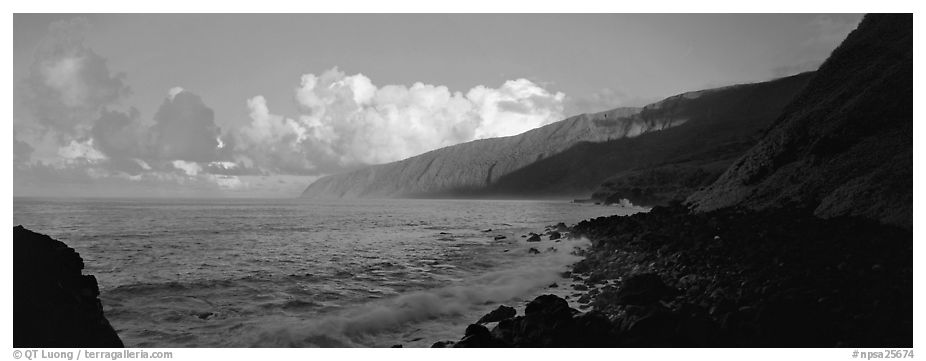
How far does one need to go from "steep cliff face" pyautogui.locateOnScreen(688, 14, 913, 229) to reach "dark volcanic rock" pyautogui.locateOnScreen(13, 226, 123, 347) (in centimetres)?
2231

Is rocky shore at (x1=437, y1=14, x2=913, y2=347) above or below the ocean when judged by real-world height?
above

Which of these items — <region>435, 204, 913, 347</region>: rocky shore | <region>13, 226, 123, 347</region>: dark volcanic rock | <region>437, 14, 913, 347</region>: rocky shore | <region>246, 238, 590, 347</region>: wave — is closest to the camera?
<region>13, 226, 123, 347</region>: dark volcanic rock

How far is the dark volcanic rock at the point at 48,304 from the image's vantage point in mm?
9031

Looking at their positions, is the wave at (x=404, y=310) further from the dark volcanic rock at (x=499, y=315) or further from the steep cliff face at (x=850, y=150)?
the steep cliff face at (x=850, y=150)

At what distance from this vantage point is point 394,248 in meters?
32.9

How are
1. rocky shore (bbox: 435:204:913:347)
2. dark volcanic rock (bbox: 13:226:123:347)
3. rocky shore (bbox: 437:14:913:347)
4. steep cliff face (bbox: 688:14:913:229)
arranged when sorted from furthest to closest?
1. steep cliff face (bbox: 688:14:913:229)
2. rocky shore (bbox: 437:14:913:347)
3. rocky shore (bbox: 435:204:913:347)
4. dark volcanic rock (bbox: 13:226:123:347)

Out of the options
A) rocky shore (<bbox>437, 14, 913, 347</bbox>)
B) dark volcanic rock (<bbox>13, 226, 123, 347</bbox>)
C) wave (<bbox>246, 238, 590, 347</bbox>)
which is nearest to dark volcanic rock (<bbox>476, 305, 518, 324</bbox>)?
rocky shore (<bbox>437, 14, 913, 347</bbox>)

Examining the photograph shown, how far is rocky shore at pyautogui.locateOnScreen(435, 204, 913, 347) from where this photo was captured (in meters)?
9.21

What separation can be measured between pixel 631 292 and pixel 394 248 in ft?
70.6

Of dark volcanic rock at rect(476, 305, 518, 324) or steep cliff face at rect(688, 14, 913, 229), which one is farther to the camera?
steep cliff face at rect(688, 14, 913, 229)

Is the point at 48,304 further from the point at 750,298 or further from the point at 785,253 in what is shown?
the point at 785,253

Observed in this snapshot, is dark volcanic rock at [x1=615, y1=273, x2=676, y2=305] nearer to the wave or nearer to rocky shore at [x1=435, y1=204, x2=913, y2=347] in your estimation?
rocky shore at [x1=435, y1=204, x2=913, y2=347]

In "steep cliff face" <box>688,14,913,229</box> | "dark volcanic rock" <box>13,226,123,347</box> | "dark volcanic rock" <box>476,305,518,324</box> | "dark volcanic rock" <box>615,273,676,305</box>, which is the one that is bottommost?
"dark volcanic rock" <box>476,305,518,324</box>

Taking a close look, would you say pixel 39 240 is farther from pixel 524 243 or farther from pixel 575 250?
pixel 524 243
